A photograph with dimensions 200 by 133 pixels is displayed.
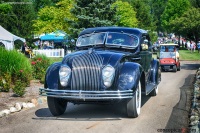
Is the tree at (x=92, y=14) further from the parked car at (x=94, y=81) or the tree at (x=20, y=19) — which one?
the tree at (x=20, y=19)

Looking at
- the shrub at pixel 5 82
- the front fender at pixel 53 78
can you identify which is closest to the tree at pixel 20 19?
the shrub at pixel 5 82

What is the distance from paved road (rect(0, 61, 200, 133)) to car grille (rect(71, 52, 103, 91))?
779 millimetres

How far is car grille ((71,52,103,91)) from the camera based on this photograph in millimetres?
7117

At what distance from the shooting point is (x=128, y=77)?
7.28m

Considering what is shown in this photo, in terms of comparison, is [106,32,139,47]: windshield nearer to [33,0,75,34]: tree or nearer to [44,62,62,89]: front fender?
[44,62,62,89]: front fender

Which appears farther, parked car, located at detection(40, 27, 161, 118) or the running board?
the running board

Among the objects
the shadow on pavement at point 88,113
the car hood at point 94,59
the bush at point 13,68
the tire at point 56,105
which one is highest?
the car hood at point 94,59

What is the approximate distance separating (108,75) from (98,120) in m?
1.05

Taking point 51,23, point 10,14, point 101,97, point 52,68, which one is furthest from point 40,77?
point 10,14

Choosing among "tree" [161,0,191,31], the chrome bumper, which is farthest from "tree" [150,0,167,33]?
the chrome bumper

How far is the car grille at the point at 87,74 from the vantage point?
7117 mm

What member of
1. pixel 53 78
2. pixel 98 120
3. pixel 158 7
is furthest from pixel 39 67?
pixel 158 7

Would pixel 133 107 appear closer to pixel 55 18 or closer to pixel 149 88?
pixel 149 88

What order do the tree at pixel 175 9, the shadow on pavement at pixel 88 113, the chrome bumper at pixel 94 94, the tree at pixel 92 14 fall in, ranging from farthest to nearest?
the tree at pixel 175 9 < the tree at pixel 92 14 < the shadow on pavement at pixel 88 113 < the chrome bumper at pixel 94 94
